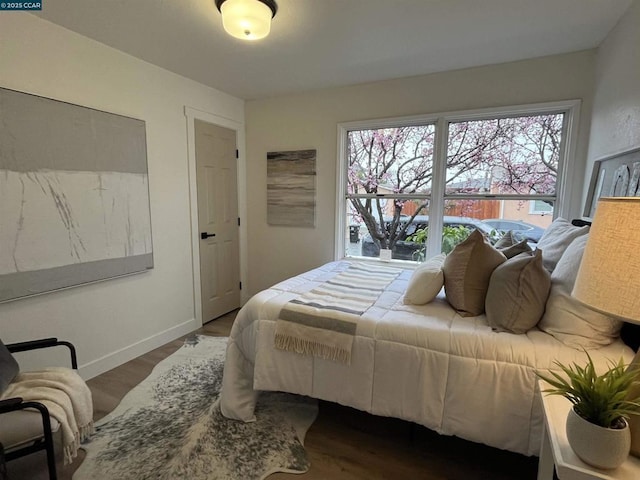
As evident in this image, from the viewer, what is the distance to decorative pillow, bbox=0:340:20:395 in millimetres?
1541

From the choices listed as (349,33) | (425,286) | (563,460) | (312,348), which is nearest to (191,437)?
(312,348)

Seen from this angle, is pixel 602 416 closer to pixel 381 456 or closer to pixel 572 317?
pixel 572 317

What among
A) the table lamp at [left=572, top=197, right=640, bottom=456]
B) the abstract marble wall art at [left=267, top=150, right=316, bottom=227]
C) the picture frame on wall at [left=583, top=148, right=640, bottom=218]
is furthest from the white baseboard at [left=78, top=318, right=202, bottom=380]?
the picture frame on wall at [left=583, top=148, right=640, bottom=218]

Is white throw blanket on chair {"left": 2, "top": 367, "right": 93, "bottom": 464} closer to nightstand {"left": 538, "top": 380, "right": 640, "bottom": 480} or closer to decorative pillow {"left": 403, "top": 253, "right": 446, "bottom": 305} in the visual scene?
decorative pillow {"left": 403, "top": 253, "right": 446, "bottom": 305}

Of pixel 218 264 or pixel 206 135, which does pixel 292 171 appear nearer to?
pixel 206 135

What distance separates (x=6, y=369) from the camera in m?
1.60

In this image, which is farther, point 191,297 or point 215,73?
point 191,297

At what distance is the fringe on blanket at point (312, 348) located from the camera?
172cm

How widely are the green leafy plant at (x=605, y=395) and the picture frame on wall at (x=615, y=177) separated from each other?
41.2 inches

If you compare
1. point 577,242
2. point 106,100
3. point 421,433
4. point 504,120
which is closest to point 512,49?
point 504,120

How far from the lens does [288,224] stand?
12.5 ft

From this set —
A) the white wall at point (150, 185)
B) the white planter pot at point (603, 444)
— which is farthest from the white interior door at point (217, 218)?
the white planter pot at point (603, 444)

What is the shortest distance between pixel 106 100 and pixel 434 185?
9.47ft

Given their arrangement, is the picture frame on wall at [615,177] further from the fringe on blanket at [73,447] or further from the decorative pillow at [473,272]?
the fringe on blanket at [73,447]
